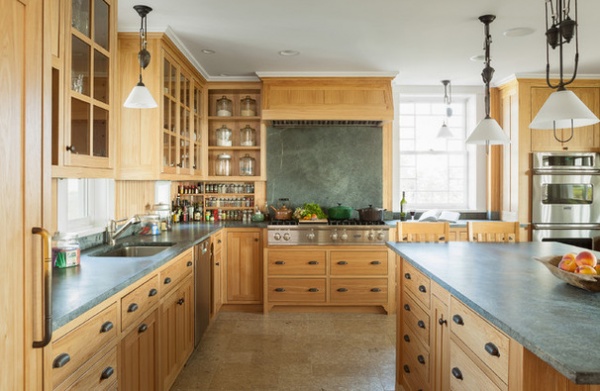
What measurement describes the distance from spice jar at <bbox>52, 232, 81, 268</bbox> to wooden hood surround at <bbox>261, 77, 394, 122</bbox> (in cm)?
275

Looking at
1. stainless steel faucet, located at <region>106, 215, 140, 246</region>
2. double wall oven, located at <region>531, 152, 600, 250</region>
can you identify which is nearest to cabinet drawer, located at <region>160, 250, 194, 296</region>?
stainless steel faucet, located at <region>106, 215, 140, 246</region>

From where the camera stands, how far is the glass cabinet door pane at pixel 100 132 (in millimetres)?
2289

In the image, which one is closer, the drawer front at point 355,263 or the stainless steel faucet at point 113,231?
the stainless steel faucet at point 113,231

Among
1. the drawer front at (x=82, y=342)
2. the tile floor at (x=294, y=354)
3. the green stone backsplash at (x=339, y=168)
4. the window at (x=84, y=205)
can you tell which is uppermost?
the green stone backsplash at (x=339, y=168)

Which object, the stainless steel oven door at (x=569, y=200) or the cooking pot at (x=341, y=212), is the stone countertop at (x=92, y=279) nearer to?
the cooking pot at (x=341, y=212)

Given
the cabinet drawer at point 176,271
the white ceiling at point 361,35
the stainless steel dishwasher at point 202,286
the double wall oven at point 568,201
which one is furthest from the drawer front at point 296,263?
the double wall oven at point 568,201

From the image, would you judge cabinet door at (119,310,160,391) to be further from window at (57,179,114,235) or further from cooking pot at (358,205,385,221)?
cooking pot at (358,205,385,221)

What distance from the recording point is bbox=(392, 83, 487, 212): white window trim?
5.18 meters

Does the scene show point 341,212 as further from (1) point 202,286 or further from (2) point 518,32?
(2) point 518,32

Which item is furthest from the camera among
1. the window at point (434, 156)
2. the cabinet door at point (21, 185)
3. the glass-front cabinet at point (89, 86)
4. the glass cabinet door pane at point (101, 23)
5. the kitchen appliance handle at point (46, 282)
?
the window at point (434, 156)

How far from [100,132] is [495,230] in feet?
9.50

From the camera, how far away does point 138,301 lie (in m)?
2.10

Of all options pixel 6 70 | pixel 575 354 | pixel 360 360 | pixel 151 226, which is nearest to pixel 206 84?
pixel 151 226

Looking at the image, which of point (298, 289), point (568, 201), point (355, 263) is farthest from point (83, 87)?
point (568, 201)
